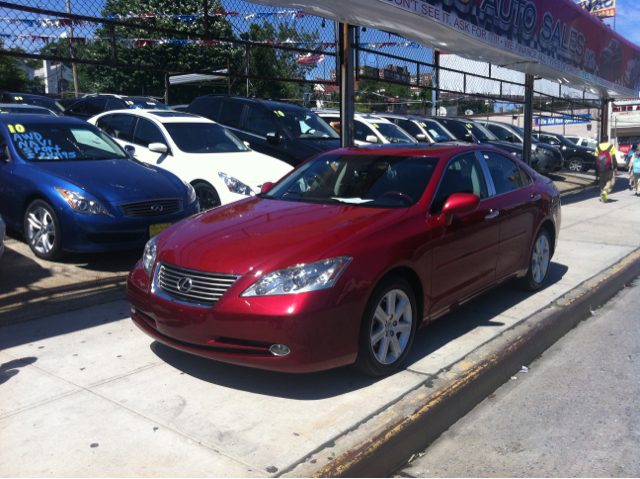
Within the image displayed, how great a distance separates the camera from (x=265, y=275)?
12.0 ft

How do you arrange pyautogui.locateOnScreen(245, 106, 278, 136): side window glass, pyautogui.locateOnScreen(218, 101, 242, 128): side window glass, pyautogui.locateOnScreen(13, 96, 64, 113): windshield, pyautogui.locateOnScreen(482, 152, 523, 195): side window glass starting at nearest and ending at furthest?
A: 1. pyautogui.locateOnScreen(482, 152, 523, 195): side window glass
2. pyautogui.locateOnScreen(245, 106, 278, 136): side window glass
3. pyautogui.locateOnScreen(218, 101, 242, 128): side window glass
4. pyautogui.locateOnScreen(13, 96, 64, 113): windshield

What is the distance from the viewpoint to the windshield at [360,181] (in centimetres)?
477

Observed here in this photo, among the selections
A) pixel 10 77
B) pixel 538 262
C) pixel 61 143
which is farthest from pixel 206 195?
pixel 10 77

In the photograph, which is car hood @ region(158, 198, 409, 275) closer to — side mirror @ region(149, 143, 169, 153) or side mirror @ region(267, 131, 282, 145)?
side mirror @ region(149, 143, 169, 153)

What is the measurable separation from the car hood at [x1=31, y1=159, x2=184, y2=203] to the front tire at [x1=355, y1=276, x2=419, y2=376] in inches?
142

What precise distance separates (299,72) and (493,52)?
5482 millimetres

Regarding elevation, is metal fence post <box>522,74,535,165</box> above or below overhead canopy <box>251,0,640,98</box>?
below

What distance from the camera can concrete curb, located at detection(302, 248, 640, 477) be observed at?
122 inches

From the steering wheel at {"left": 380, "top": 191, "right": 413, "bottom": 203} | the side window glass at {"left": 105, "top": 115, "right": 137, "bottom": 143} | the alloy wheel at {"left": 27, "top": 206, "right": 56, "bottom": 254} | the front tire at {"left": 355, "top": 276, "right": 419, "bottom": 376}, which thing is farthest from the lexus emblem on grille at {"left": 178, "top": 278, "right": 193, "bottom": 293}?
the side window glass at {"left": 105, "top": 115, "right": 137, "bottom": 143}

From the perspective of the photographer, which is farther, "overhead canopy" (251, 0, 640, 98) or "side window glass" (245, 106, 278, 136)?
"side window glass" (245, 106, 278, 136)

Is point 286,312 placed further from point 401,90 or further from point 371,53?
point 401,90

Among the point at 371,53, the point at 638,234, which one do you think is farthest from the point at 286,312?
the point at 638,234

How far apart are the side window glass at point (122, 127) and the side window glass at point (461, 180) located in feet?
19.7

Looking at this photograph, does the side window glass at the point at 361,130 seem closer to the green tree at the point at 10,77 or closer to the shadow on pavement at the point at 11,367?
the shadow on pavement at the point at 11,367
